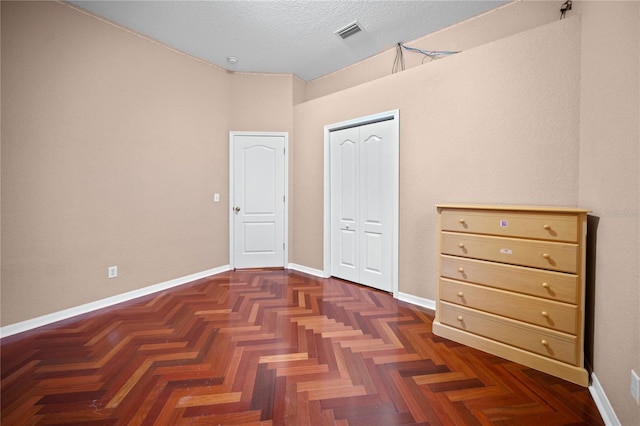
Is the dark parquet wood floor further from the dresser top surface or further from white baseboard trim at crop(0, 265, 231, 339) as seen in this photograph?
the dresser top surface

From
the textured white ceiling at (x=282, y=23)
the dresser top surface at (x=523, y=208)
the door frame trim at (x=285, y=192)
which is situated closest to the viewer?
the dresser top surface at (x=523, y=208)

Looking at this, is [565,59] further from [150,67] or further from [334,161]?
[150,67]

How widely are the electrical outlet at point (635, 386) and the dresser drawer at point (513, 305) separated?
19.4 inches

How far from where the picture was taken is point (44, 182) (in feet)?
8.05

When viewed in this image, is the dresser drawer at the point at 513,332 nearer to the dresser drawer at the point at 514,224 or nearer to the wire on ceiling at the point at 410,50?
the dresser drawer at the point at 514,224

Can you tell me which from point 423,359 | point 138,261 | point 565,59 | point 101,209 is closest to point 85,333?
point 138,261

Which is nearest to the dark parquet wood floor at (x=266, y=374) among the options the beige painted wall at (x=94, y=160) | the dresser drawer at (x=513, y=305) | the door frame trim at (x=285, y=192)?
the dresser drawer at (x=513, y=305)

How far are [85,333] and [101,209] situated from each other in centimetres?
125

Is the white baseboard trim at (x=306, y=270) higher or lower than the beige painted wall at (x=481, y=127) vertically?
lower

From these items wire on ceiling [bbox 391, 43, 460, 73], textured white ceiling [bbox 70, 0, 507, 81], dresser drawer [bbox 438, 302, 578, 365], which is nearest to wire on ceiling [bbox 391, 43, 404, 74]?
wire on ceiling [bbox 391, 43, 460, 73]

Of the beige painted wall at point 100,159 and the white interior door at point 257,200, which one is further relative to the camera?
the white interior door at point 257,200

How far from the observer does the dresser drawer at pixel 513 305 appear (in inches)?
67.2

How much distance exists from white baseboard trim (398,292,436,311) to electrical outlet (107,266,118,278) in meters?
3.21

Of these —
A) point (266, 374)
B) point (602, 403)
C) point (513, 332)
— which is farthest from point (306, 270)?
point (602, 403)
